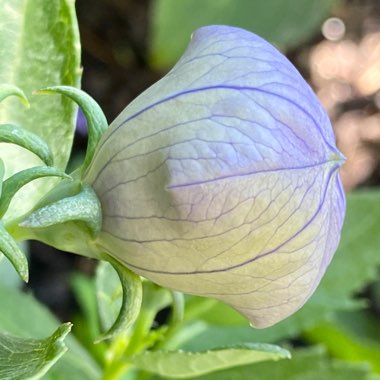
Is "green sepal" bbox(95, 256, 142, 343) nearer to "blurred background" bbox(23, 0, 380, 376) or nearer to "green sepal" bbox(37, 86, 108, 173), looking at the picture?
"green sepal" bbox(37, 86, 108, 173)

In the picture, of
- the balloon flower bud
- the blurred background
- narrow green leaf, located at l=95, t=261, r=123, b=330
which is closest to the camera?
the balloon flower bud

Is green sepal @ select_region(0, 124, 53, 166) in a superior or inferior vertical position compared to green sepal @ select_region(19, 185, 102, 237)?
superior

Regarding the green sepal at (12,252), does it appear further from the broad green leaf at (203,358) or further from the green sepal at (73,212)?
the broad green leaf at (203,358)

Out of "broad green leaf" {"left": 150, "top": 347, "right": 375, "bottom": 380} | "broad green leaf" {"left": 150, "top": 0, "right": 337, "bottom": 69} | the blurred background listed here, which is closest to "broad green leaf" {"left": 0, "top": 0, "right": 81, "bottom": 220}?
"broad green leaf" {"left": 150, "top": 347, "right": 375, "bottom": 380}

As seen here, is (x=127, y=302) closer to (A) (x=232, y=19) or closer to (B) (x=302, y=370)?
(B) (x=302, y=370)

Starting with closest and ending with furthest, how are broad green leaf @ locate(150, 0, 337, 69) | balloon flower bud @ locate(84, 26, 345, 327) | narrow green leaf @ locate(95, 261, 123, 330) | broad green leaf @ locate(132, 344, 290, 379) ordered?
1. balloon flower bud @ locate(84, 26, 345, 327)
2. broad green leaf @ locate(132, 344, 290, 379)
3. narrow green leaf @ locate(95, 261, 123, 330)
4. broad green leaf @ locate(150, 0, 337, 69)

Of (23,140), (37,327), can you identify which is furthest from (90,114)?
(37,327)

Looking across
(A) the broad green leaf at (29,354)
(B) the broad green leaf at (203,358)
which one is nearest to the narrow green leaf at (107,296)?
(B) the broad green leaf at (203,358)
